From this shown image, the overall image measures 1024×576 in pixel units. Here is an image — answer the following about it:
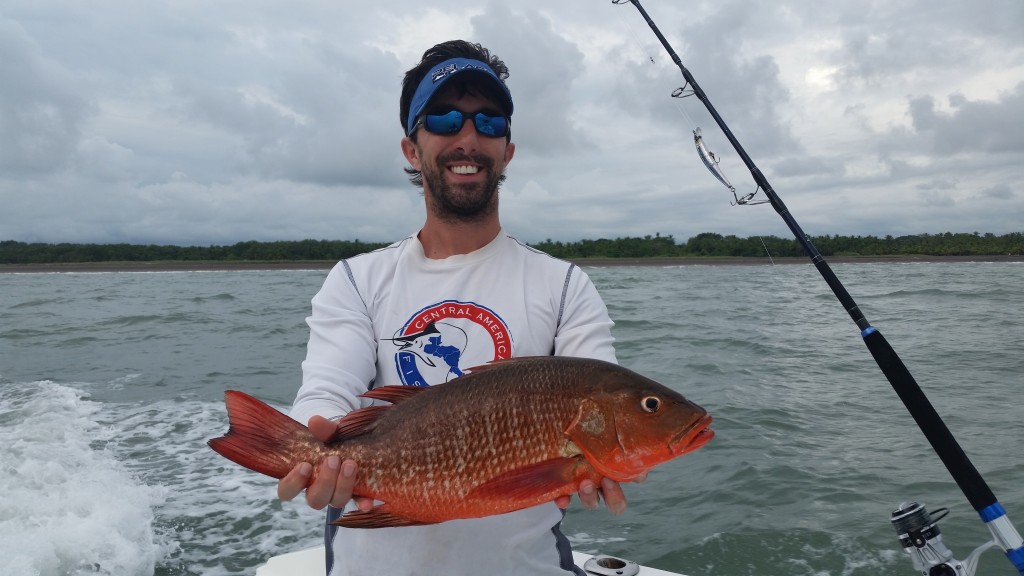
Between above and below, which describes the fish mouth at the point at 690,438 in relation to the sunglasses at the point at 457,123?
below

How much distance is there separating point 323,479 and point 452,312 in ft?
2.88

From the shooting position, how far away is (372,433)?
90.8 inches

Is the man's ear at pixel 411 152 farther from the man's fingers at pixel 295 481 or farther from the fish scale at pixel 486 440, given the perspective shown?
the man's fingers at pixel 295 481

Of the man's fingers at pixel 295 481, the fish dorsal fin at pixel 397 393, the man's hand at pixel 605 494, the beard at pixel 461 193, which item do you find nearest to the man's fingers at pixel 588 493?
the man's hand at pixel 605 494

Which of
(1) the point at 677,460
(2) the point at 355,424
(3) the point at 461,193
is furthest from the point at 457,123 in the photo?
(1) the point at 677,460

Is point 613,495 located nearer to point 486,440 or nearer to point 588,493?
point 588,493

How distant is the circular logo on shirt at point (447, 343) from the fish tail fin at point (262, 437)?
613 mm

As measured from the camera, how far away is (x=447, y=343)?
2789 mm

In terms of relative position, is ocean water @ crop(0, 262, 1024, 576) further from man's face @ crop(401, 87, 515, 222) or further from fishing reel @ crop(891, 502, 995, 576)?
man's face @ crop(401, 87, 515, 222)

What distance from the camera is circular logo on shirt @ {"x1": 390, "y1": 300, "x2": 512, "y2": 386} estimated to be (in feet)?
9.15

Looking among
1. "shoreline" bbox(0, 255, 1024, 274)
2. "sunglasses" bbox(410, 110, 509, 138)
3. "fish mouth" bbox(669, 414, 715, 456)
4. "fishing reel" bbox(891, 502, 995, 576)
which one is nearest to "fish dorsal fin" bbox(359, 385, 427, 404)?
"fish mouth" bbox(669, 414, 715, 456)

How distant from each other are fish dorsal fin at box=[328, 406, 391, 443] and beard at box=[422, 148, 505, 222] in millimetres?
1006

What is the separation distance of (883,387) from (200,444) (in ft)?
36.2

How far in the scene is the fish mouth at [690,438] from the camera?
2.27 meters
